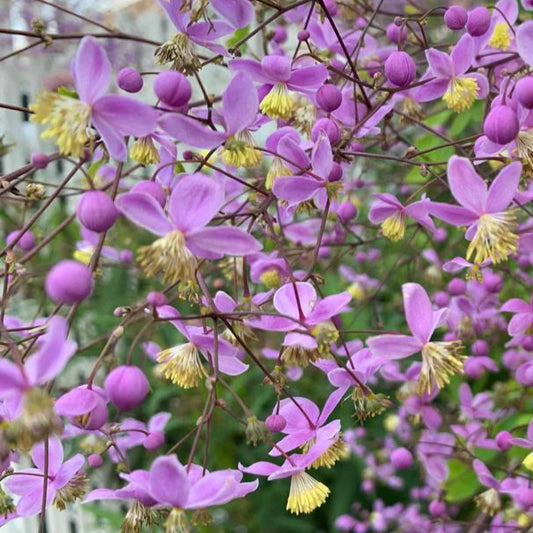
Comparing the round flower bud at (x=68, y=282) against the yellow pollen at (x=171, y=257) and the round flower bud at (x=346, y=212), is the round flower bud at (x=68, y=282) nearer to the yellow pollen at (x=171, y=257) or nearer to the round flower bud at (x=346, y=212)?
the yellow pollen at (x=171, y=257)

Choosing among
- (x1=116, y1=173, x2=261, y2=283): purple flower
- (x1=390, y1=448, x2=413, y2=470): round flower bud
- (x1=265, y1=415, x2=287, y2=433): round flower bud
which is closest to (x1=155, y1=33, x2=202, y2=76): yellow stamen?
(x1=116, y1=173, x2=261, y2=283): purple flower

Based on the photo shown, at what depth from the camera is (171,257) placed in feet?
1.70

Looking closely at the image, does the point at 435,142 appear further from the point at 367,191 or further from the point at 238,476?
the point at 367,191

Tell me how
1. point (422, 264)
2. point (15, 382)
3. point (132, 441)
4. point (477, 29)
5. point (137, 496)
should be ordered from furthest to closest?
point (422, 264)
point (132, 441)
point (477, 29)
point (137, 496)
point (15, 382)

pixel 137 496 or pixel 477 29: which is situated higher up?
pixel 477 29

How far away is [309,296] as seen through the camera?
585 mm

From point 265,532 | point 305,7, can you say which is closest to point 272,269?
point 305,7

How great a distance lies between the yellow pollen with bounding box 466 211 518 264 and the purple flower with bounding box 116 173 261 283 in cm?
18

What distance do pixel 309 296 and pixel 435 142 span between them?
459 mm

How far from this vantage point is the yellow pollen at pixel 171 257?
0.52 m

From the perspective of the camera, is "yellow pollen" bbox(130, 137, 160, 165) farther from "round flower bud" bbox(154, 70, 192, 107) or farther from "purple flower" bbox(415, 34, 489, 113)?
"purple flower" bbox(415, 34, 489, 113)

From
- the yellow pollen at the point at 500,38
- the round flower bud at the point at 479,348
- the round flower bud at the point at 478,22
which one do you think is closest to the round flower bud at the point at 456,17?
the round flower bud at the point at 478,22

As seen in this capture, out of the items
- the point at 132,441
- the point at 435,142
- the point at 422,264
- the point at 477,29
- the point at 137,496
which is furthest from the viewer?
the point at 422,264

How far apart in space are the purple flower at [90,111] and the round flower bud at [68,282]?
0.33 ft
